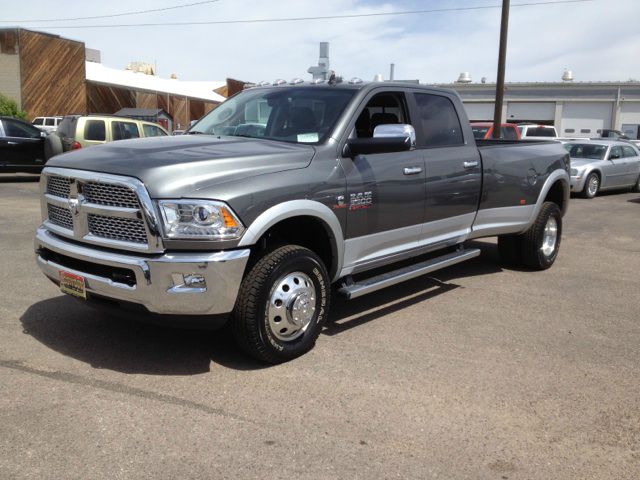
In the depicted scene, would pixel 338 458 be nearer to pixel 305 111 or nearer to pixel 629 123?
pixel 305 111

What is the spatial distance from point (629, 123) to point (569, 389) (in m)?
41.3

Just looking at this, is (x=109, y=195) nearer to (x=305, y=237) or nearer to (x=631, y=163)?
(x=305, y=237)

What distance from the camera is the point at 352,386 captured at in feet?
12.8

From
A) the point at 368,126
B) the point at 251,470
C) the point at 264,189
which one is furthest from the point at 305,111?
the point at 251,470

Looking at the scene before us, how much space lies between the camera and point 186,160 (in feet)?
12.6

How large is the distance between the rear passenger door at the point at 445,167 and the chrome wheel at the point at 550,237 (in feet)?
5.50

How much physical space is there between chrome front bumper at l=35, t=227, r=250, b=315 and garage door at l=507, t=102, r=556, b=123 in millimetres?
41950

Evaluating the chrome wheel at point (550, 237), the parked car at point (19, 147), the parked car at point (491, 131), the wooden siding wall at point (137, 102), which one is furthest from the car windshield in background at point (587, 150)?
the wooden siding wall at point (137, 102)

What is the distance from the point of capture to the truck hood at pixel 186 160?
3674 mm

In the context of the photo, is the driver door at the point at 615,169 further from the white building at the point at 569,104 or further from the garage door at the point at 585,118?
the garage door at the point at 585,118

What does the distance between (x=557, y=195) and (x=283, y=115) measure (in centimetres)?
426

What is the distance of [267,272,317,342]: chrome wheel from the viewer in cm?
409

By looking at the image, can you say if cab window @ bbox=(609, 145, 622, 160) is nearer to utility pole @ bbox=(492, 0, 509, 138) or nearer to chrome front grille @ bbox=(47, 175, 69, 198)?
utility pole @ bbox=(492, 0, 509, 138)

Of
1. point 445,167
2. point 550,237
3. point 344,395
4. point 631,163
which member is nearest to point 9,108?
point 631,163
